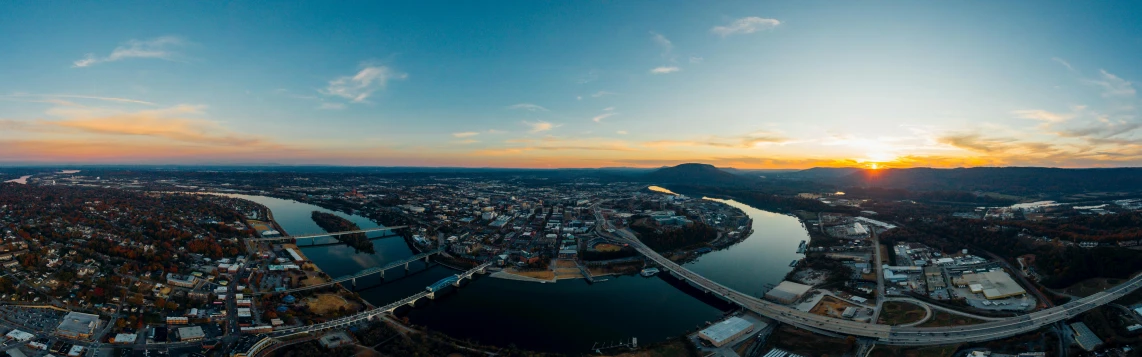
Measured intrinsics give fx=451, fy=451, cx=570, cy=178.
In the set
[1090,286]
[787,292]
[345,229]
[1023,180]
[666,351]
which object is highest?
[1023,180]

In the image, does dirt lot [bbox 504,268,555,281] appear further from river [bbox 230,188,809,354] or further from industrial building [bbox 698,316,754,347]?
industrial building [bbox 698,316,754,347]

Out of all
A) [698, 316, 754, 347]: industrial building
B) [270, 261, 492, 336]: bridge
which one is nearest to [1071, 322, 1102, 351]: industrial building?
[698, 316, 754, 347]: industrial building

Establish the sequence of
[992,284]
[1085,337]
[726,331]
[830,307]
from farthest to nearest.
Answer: [992,284] < [830,307] < [726,331] < [1085,337]

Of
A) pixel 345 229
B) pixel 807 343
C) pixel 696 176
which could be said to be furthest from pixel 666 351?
pixel 696 176

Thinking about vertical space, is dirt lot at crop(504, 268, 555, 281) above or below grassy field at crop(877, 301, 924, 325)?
below

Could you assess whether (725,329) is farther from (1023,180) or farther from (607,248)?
(1023,180)
